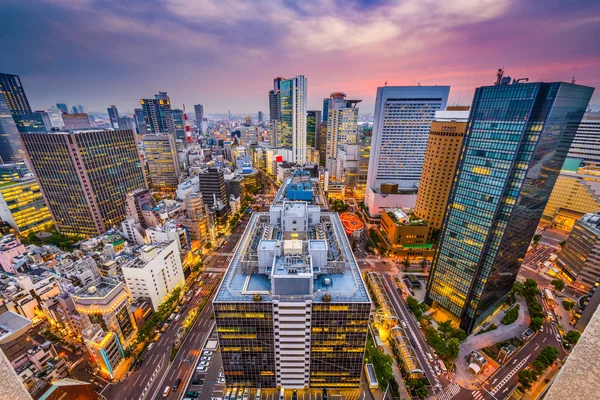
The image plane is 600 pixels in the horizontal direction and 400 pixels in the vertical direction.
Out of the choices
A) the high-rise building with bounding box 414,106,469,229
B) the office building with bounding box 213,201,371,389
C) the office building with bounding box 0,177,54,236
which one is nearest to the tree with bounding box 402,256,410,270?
the high-rise building with bounding box 414,106,469,229

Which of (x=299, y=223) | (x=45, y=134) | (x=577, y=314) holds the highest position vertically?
(x=45, y=134)

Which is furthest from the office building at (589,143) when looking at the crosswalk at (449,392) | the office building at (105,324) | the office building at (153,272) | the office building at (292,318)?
the office building at (105,324)

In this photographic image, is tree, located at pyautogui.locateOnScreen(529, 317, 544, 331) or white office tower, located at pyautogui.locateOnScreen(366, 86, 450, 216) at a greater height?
white office tower, located at pyautogui.locateOnScreen(366, 86, 450, 216)

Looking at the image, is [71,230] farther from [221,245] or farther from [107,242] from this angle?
[221,245]

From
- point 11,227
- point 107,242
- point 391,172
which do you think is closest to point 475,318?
point 391,172

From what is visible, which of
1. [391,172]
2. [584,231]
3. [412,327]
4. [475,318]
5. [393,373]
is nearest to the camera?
[393,373]

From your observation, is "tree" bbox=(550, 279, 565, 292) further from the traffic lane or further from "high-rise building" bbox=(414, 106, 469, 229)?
the traffic lane

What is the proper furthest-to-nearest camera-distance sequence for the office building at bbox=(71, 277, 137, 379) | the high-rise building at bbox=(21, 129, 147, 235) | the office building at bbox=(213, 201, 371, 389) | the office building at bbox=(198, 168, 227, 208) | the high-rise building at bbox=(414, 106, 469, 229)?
the office building at bbox=(198, 168, 227, 208), the high-rise building at bbox=(21, 129, 147, 235), the high-rise building at bbox=(414, 106, 469, 229), the office building at bbox=(71, 277, 137, 379), the office building at bbox=(213, 201, 371, 389)
